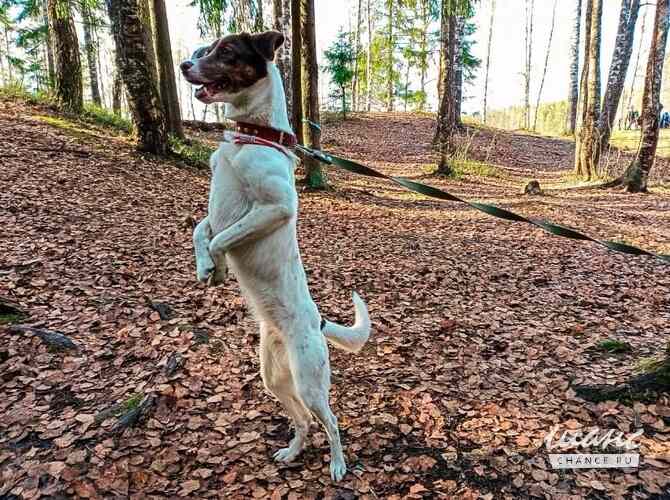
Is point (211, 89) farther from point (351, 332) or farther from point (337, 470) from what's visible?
point (337, 470)

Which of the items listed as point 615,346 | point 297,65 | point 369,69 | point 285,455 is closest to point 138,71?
point 297,65

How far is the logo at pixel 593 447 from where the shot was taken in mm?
2908

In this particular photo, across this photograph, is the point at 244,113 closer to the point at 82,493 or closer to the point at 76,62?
the point at 82,493

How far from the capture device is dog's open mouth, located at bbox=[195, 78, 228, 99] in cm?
248

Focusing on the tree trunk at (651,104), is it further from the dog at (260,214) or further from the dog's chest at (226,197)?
the dog's chest at (226,197)

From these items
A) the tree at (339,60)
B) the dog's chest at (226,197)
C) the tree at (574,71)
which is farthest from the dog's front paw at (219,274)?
the tree at (574,71)

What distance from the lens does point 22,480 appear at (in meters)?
2.71

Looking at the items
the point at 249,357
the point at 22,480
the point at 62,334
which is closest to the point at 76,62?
the point at 62,334

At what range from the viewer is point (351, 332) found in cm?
308

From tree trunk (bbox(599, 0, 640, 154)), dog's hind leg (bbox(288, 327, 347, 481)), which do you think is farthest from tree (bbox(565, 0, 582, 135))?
dog's hind leg (bbox(288, 327, 347, 481))

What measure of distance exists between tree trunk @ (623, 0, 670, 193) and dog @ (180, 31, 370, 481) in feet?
41.0

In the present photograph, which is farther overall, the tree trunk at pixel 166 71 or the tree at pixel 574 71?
the tree at pixel 574 71

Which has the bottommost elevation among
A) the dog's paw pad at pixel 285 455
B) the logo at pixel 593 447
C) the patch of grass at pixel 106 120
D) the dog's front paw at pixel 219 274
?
the dog's paw pad at pixel 285 455

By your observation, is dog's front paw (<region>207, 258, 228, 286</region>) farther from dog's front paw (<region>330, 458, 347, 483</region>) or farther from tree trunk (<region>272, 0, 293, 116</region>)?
tree trunk (<region>272, 0, 293, 116</region>)
